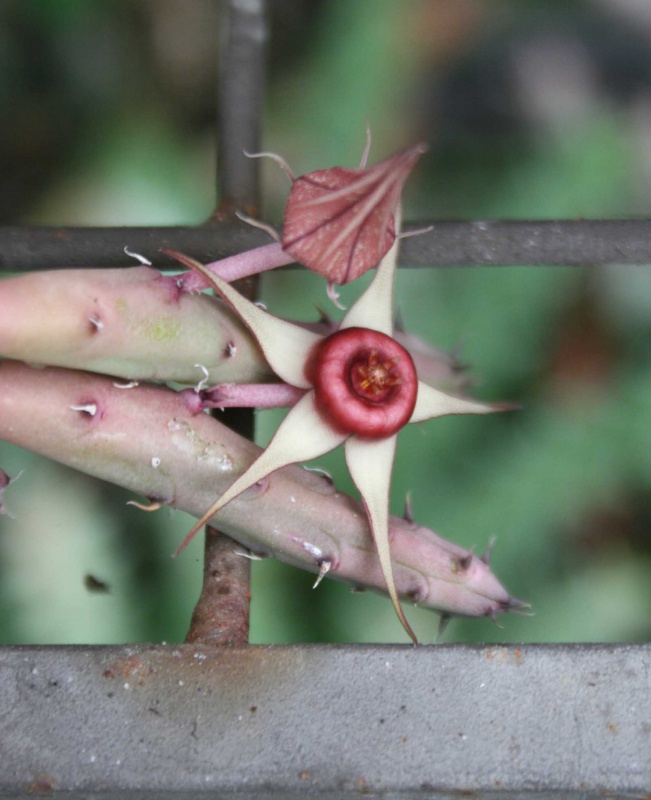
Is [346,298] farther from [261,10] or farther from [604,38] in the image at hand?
[604,38]

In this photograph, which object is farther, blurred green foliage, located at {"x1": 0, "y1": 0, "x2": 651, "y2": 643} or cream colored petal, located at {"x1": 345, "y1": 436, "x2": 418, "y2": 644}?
blurred green foliage, located at {"x1": 0, "y1": 0, "x2": 651, "y2": 643}

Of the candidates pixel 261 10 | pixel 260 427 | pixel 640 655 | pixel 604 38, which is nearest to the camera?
pixel 640 655

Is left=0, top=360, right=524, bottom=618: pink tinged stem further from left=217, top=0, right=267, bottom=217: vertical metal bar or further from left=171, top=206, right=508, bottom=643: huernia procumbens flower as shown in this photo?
left=217, top=0, right=267, bottom=217: vertical metal bar

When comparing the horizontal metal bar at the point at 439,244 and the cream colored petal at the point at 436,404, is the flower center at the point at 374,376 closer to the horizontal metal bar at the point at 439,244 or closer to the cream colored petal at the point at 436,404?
the cream colored petal at the point at 436,404

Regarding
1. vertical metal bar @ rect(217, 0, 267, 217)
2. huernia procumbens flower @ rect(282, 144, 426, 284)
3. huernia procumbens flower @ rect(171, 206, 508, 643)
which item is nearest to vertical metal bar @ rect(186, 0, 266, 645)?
vertical metal bar @ rect(217, 0, 267, 217)

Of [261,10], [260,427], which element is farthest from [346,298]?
[261,10]
